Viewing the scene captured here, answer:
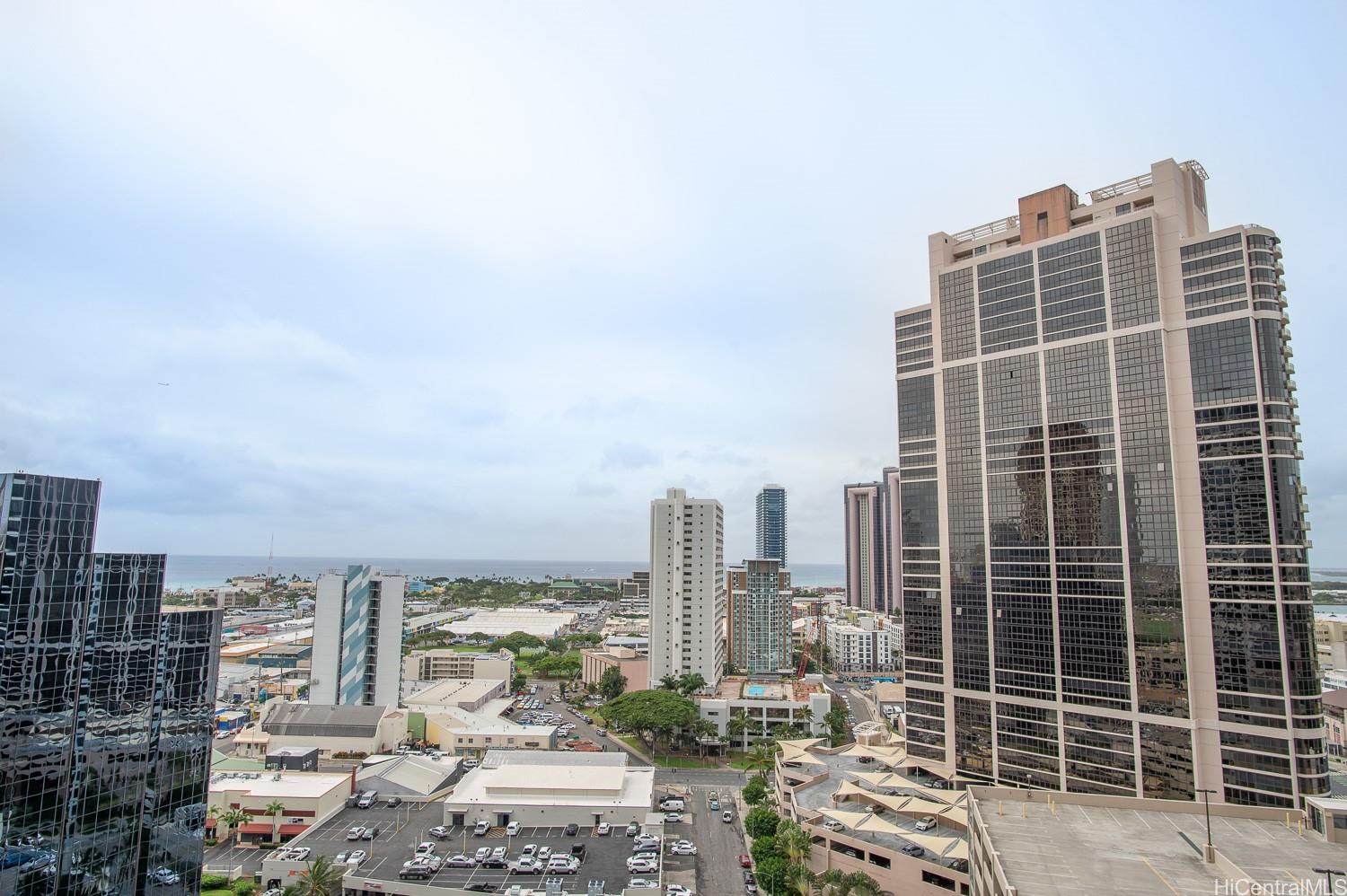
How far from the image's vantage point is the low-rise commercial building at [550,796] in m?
44.4

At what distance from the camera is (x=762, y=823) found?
1668 inches

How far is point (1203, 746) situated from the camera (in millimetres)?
39281

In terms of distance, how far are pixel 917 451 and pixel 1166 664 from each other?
65.7 ft

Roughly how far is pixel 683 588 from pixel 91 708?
5959cm

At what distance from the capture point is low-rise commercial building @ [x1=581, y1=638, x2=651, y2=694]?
8725cm

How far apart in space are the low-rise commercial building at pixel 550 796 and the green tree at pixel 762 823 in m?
6.61

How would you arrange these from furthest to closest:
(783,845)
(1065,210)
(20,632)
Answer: (1065,210) → (783,845) → (20,632)

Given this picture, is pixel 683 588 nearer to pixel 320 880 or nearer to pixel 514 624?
pixel 320 880

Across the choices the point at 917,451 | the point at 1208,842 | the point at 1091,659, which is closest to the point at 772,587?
the point at 917,451

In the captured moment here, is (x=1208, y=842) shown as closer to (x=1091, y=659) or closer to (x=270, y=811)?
(x=1091, y=659)

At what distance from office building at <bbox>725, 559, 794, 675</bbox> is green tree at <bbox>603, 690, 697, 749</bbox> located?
40.7m

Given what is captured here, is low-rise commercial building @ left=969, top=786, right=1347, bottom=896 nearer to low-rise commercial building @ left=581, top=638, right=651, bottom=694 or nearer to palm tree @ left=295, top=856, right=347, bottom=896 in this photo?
palm tree @ left=295, top=856, right=347, bottom=896

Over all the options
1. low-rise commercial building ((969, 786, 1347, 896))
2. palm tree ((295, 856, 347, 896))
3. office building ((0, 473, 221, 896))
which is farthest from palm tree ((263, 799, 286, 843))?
low-rise commercial building ((969, 786, 1347, 896))

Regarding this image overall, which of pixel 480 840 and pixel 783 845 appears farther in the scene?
pixel 480 840
